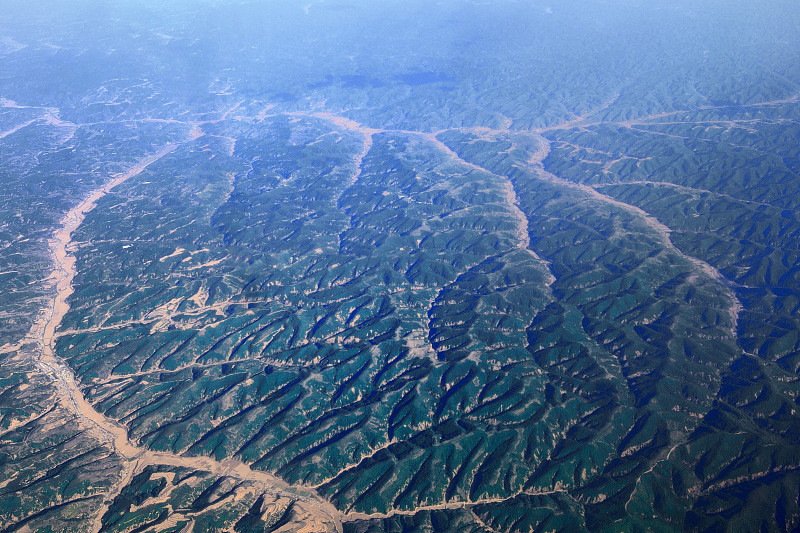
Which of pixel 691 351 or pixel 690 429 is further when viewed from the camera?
pixel 691 351

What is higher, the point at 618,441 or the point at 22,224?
the point at 22,224

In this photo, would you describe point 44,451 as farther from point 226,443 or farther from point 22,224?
point 22,224

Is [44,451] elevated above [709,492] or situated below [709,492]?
above

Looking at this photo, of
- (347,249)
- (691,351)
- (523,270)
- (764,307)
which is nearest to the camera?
(691,351)

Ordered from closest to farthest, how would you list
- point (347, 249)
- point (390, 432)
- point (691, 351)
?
point (390, 432), point (691, 351), point (347, 249)

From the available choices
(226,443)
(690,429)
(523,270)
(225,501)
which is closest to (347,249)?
(523,270)

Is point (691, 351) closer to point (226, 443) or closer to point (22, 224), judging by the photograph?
point (226, 443)

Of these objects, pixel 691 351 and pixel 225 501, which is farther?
pixel 691 351

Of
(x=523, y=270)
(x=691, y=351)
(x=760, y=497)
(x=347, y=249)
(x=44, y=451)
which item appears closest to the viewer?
(x=760, y=497)

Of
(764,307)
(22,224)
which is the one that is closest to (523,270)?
(764,307)
